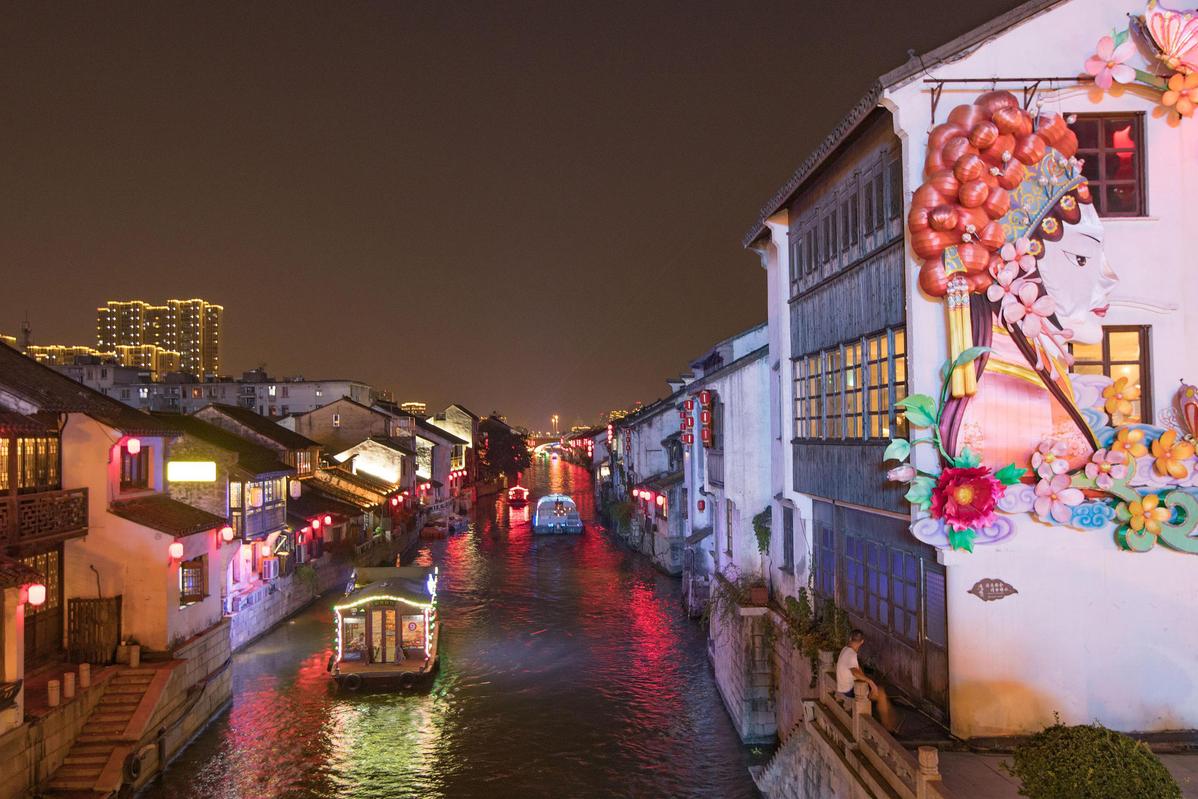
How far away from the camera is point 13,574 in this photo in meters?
18.0

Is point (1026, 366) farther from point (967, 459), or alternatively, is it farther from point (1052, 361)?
point (967, 459)

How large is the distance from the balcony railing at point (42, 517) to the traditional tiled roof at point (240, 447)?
1030 cm

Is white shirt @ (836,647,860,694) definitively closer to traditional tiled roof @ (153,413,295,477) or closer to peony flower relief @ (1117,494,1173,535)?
peony flower relief @ (1117,494,1173,535)

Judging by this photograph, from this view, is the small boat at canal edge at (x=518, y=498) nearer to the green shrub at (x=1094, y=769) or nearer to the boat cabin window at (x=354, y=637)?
the boat cabin window at (x=354, y=637)

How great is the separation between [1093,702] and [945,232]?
803cm

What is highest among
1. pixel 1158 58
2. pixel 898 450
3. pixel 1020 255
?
pixel 1158 58

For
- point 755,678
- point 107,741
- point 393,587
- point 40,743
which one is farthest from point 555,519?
point 40,743

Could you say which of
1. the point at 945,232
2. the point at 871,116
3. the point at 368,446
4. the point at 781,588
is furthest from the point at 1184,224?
the point at 368,446

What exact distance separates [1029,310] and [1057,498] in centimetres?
304

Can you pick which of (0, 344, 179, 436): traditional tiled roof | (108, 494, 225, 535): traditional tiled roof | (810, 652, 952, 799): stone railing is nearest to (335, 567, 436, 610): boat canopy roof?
(108, 494, 225, 535): traditional tiled roof

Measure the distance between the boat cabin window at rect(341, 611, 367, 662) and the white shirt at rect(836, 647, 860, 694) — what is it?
18439 millimetres

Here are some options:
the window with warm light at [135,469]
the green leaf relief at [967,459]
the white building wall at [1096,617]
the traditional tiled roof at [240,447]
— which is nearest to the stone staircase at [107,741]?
the window with warm light at [135,469]

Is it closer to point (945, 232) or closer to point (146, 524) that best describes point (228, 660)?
point (146, 524)

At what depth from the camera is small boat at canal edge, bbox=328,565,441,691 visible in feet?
93.7
